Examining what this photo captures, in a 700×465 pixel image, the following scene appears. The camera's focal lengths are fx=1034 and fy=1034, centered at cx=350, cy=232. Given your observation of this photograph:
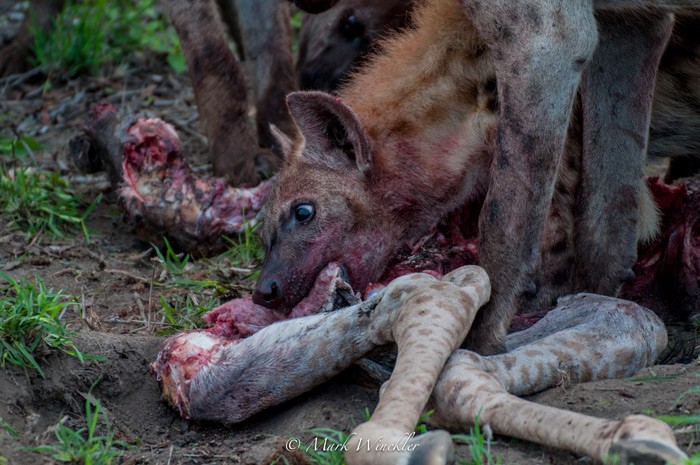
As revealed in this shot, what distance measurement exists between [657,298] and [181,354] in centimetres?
189

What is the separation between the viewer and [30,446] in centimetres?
284

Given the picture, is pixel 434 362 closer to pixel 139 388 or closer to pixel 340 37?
pixel 139 388

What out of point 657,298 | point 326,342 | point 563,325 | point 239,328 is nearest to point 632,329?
point 563,325

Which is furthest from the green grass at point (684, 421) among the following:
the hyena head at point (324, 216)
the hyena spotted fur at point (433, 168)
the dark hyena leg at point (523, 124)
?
the hyena head at point (324, 216)

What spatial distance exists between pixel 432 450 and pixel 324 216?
1520 mm

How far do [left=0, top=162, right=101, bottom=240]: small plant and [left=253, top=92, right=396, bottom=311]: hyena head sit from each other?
1437mm

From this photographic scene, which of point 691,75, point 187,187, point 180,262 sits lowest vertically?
point 180,262

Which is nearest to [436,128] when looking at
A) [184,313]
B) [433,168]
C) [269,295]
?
[433,168]

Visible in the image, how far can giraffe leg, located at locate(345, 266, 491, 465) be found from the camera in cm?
245

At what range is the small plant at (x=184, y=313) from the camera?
400cm

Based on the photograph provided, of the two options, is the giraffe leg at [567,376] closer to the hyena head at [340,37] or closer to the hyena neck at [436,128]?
the hyena neck at [436,128]

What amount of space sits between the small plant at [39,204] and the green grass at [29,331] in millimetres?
1317

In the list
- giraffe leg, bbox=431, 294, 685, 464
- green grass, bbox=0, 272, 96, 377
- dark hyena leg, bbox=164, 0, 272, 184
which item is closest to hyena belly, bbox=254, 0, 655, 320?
giraffe leg, bbox=431, 294, 685, 464

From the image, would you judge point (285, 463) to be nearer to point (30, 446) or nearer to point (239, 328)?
point (30, 446)
